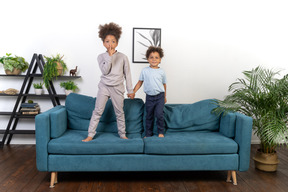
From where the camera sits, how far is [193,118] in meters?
2.84

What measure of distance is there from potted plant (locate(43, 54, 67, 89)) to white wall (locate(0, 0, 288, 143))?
20 cm

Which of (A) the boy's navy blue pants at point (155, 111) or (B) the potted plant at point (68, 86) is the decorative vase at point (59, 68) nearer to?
(B) the potted plant at point (68, 86)

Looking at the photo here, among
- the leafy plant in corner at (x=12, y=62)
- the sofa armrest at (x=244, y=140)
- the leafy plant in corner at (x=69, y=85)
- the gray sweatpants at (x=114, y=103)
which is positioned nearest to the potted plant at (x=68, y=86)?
the leafy plant in corner at (x=69, y=85)

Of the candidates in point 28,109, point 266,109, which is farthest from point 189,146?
point 28,109

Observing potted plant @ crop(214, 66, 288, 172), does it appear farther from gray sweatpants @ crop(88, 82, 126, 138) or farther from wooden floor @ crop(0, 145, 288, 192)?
gray sweatpants @ crop(88, 82, 126, 138)

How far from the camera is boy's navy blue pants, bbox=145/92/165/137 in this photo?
107 inches

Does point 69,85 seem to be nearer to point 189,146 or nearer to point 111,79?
point 111,79

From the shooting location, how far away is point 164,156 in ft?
7.84

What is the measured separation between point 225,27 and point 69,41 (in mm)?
2319

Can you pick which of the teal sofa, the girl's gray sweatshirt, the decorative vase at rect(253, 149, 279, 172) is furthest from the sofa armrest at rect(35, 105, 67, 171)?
the decorative vase at rect(253, 149, 279, 172)

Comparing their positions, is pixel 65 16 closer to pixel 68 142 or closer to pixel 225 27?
pixel 68 142

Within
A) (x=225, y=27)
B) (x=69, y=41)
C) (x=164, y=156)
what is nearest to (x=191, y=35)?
(x=225, y=27)

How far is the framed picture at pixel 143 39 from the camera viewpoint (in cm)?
370

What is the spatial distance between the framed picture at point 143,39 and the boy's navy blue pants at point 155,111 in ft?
3.78
